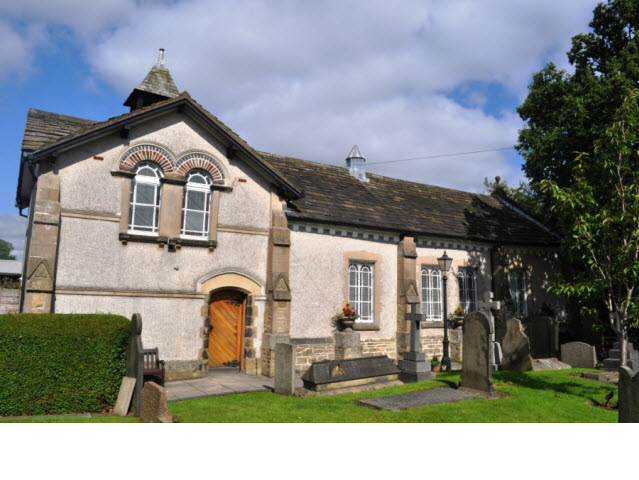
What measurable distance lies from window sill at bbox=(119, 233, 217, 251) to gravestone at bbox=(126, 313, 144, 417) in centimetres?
380

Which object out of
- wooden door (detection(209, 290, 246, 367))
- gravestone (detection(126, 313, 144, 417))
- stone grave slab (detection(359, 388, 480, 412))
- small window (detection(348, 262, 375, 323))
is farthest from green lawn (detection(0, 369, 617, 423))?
small window (detection(348, 262, 375, 323))

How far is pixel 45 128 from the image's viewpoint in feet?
41.7

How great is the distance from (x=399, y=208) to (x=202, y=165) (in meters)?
8.60

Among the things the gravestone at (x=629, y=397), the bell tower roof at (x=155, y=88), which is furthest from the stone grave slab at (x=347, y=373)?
the bell tower roof at (x=155, y=88)

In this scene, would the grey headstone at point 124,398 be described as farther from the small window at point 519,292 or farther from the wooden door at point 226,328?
the small window at point 519,292

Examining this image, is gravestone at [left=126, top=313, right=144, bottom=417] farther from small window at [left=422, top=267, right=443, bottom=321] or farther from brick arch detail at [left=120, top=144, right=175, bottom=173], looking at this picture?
small window at [left=422, top=267, right=443, bottom=321]

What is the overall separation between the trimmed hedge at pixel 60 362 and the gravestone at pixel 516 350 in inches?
448

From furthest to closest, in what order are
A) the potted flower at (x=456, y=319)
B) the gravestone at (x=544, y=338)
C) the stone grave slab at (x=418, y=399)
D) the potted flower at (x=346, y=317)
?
the potted flower at (x=456, y=319)
the gravestone at (x=544, y=338)
the potted flower at (x=346, y=317)
the stone grave slab at (x=418, y=399)

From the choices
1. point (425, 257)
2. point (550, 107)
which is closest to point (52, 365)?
point (425, 257)

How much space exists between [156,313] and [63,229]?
3.28 metres

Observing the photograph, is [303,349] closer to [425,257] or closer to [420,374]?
[420,374]

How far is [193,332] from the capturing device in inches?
502

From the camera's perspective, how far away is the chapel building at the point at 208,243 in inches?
460

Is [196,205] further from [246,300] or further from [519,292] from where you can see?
[519,292]
